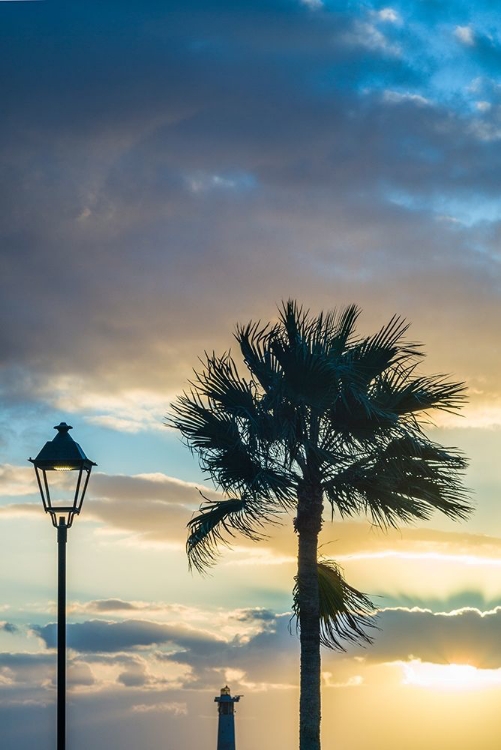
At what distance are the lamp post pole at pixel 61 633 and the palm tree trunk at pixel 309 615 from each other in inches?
354

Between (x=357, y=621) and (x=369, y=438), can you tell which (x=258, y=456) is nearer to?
(x=369, y=438)

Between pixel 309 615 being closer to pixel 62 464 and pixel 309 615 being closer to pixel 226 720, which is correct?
pixel 226 720

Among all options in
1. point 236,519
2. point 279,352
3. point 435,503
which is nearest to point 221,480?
Answer: point 236,519

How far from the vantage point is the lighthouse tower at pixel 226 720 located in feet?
63.6

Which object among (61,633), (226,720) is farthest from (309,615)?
(61,633)

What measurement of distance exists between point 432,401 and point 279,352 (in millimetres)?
3122

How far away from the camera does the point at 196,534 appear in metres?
22.2

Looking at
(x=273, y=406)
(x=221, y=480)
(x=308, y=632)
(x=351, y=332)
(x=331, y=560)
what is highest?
(x=351, y=332)

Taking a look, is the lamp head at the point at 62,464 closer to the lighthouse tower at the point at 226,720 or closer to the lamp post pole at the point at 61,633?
the lamp post pole at the point at 61,633

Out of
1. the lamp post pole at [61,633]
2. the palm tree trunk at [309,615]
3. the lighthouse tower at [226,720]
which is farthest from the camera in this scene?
the palm tree trunk at [309,615]

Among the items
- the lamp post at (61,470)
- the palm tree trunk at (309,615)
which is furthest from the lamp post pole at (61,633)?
the palm tree trunk at (309,615)

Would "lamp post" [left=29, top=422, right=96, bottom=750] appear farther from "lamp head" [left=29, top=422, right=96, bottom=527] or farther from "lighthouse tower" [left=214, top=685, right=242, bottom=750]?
"lighthouse tower" [left=214, top=685, right=242, bottom=750]

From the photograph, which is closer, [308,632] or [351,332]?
[308,632]

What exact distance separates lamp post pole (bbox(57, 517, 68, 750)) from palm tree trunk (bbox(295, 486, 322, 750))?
899 cm
